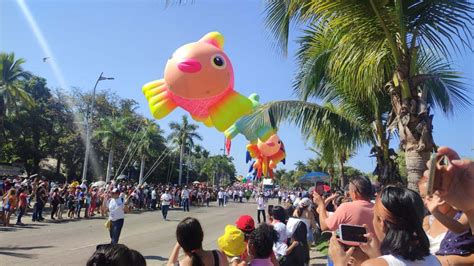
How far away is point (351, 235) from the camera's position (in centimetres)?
227

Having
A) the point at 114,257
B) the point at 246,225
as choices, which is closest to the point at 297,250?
the point at 246,225

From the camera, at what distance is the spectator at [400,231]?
1.87m

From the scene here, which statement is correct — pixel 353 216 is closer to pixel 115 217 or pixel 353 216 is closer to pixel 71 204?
pixel 115 217

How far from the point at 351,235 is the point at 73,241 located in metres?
10.7

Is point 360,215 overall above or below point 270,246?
above

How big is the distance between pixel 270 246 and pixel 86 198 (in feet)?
55.2

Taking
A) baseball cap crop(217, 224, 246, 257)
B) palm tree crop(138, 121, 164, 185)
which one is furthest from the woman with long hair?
palm tree crop(138, 121, 164, 185)

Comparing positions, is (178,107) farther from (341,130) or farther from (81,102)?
(81,102)

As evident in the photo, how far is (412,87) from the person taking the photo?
4.83m

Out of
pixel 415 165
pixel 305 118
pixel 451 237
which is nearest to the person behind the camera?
pixel 451 237

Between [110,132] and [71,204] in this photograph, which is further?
[110,132]

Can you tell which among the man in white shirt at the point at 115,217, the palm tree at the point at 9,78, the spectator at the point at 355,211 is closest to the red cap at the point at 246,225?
the spectator at the point at 355,211

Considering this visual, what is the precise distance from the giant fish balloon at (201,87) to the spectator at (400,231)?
17.2ft

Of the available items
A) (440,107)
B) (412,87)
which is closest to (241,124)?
(440,107)
